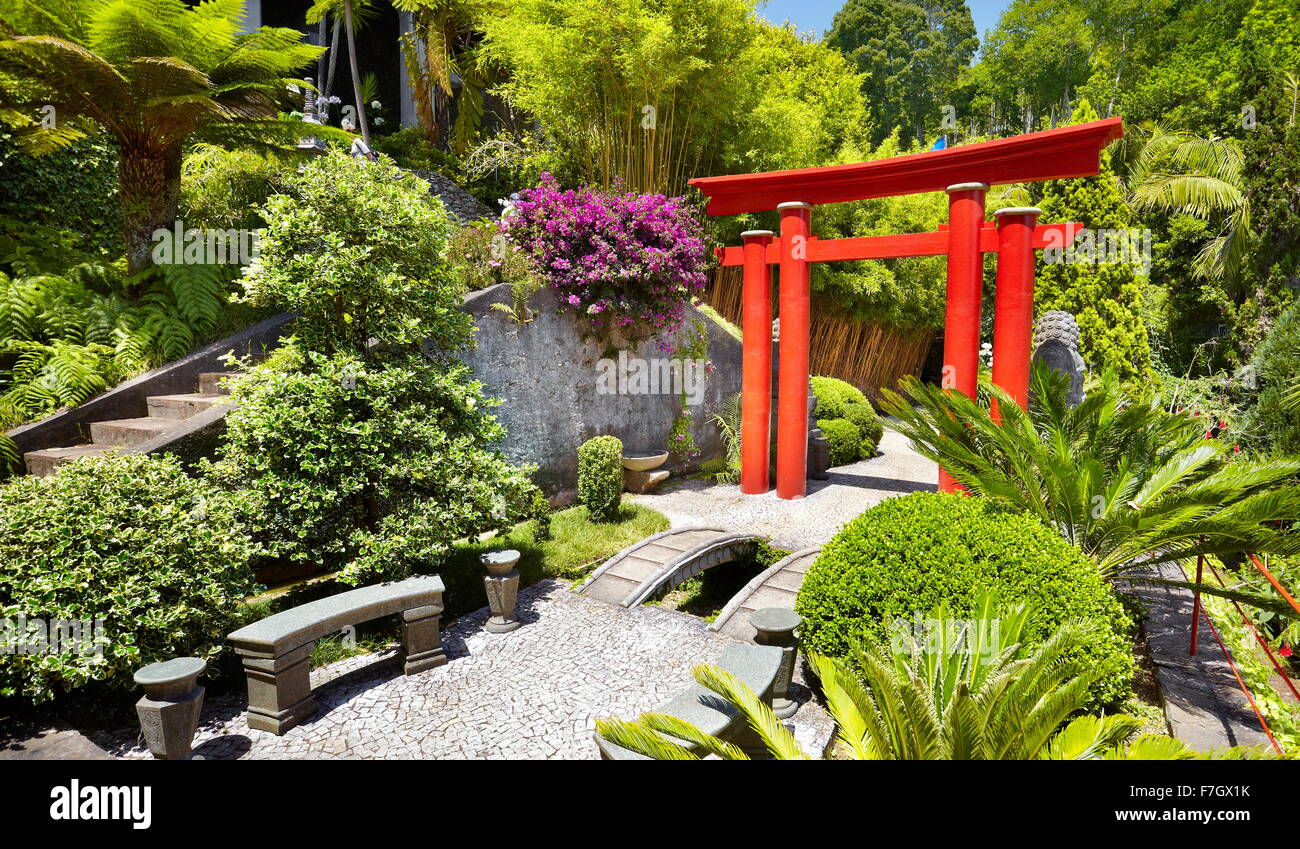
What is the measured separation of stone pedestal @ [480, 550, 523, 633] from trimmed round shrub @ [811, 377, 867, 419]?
744 cm

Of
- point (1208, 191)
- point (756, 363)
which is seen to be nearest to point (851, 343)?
point (1208, 191)

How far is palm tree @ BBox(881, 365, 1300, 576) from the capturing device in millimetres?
4395

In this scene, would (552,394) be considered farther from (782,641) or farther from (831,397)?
(831,397)

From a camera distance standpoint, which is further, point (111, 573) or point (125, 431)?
point (125, 431)

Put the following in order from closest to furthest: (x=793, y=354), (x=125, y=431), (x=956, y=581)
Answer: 1. (x=956, y=581)
2. (x=125, y=431)
3. (x=793, y=354)

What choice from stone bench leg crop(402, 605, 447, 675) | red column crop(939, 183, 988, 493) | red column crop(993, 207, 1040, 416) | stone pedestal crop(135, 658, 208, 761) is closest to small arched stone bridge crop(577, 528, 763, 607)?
stone bench leg crop(402, 605, 447, 675)

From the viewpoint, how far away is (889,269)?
602 inches

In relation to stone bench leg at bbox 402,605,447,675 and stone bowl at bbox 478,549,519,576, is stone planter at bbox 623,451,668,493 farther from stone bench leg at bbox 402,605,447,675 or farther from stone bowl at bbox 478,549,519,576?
stone bench leg at bbox 402,605,447,675

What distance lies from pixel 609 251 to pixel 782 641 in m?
5.72

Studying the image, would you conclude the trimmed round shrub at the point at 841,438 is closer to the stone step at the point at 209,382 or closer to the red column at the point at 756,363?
the red column at the point at 756,363

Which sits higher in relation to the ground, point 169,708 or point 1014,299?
point 1014,299

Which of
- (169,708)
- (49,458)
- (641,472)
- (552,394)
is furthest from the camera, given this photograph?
(641,472)

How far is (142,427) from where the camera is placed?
612cm
